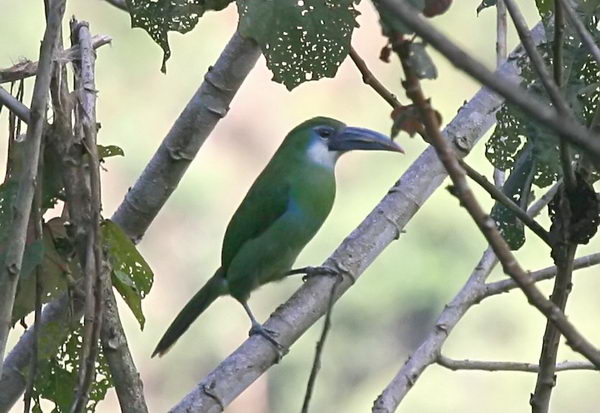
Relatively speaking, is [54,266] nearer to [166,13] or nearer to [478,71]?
[166,13]

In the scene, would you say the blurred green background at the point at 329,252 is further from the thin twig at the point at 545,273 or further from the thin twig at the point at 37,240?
the thin twig at the point at 37,240

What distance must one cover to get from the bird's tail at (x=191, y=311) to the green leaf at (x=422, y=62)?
184 centimetres

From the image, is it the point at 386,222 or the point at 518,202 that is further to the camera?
the point at 386,222

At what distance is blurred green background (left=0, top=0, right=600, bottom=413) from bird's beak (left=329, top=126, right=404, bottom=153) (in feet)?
6.64

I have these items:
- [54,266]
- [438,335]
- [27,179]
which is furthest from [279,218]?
[27,179]

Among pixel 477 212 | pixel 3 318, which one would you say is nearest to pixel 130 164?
pixel 3 318

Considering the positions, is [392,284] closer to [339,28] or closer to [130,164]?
[130,164]

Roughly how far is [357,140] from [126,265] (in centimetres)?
125

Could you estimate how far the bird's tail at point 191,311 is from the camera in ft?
8.48

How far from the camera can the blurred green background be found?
491cm

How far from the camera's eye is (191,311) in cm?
260

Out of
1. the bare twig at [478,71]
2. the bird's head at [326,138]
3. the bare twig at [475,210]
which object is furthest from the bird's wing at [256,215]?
the bare twig at [478,71]

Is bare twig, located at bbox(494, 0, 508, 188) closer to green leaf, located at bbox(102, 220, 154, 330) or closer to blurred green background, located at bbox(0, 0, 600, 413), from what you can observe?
green leaf, located at bbox(102, 220, 154, 330)

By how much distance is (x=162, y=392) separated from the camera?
512cm
